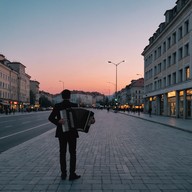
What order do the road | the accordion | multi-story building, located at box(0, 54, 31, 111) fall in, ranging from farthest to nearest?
multi-story building, located at box(0, 54, 31, 111)
the road
the accordion

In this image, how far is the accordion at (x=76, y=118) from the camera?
5.53m

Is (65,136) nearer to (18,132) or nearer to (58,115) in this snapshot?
(58,115)

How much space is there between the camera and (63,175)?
577 cm

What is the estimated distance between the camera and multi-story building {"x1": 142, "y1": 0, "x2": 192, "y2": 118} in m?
32.8

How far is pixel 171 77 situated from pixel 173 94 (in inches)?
108

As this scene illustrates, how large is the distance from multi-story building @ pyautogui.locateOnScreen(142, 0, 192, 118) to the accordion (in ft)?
91.0

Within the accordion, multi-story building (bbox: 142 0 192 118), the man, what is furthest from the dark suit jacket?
multi-story building (bbox: 142 0 192 118)

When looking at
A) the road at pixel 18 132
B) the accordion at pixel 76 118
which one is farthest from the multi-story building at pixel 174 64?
the accordion at pixel 76 118

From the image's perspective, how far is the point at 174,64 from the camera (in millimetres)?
38469

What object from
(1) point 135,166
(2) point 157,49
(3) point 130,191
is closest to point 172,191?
(3) point 130,191

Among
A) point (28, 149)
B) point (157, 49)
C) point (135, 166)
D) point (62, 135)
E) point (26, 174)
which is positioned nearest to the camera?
point (62, 135)

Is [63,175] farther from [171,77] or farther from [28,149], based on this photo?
[171,77]

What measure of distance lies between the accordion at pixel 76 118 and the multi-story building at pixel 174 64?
27.7 metres

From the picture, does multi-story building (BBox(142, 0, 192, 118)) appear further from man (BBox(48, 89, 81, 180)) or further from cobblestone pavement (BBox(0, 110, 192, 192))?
man (BBox(48, 89, 81, 180))
